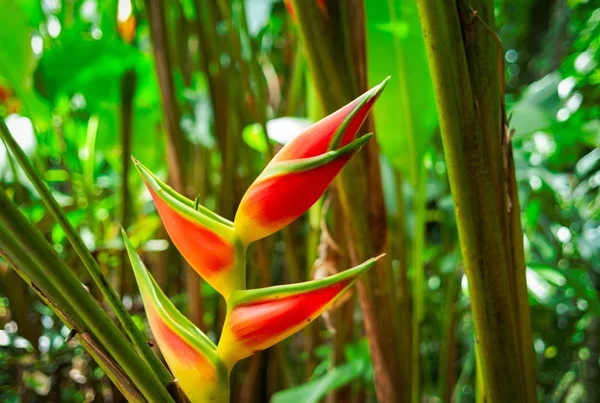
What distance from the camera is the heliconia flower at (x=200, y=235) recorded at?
17 centimetres

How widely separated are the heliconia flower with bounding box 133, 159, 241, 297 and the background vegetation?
0.14m

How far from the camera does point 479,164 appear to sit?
0.66 feet

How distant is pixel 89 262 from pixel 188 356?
5 centimetres

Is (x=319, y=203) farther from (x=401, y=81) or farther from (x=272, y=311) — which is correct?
(x=272, y=311)

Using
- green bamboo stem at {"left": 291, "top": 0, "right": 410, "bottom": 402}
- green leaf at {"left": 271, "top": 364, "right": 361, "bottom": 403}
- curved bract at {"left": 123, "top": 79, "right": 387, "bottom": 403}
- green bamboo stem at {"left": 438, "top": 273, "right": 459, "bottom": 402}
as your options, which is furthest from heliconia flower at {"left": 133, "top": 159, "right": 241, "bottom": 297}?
green bamboo stem at {"left": 438, "top": 273, "right": 459, "bottom": 402}

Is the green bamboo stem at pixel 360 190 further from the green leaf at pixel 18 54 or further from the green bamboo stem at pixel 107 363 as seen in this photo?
the green leaf at pixel 18 54

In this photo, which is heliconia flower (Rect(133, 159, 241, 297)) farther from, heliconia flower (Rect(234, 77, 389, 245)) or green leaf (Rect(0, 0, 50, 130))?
green leaf (Rect(0, 0, 50, 130))

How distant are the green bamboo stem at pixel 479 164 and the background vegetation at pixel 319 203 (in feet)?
0.32

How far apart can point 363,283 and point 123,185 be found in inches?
16.6

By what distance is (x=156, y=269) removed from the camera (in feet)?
2.50

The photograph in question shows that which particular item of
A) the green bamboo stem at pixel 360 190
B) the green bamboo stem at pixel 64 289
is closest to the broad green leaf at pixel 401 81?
the green bamboo stem at pixel 360 190

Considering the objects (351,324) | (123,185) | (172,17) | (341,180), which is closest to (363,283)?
(341,180)

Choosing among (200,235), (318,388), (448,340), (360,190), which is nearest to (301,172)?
(200,235)

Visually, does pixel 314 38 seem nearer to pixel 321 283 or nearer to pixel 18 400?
pixel 321 283
